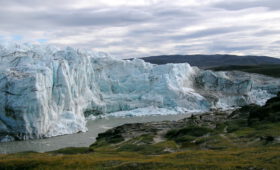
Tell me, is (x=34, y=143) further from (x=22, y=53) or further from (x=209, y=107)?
(x=209, y=107)

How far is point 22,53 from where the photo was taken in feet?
145

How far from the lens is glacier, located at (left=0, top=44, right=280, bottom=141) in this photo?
1222 inches

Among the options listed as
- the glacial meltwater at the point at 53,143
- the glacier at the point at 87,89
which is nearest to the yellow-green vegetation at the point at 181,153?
the glacial meltwater at the point at 53,143

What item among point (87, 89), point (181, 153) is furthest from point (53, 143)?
point (87, 89)

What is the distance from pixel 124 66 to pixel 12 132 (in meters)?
29.5

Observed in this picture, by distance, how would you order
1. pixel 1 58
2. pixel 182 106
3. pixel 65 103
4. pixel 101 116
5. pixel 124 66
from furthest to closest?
pixel 124 66 → pixel 182 106 → pixel 101 116 → pixel 1 58 → pixel 65 103

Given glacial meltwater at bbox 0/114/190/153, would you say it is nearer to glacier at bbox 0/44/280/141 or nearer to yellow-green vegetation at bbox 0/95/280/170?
glacier at bbox 0/44/280/141

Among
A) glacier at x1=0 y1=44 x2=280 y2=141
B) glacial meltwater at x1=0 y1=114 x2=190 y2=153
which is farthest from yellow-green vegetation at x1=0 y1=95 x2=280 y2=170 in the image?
glacier at x1=0 y1=44 x2=280 y2=141

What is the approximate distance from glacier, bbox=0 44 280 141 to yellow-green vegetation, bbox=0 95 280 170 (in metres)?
7.15

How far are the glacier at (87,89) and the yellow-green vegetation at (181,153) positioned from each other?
7.15 meters

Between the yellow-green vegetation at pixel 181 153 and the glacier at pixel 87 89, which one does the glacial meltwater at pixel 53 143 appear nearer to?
the glacier at pixel 87 89

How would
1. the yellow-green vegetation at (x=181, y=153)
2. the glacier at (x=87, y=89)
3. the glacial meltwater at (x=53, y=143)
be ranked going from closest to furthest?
the yellow-green vegetation at (x=181, y=153) → the glacial meltwater at (x=53, y=143) → the glacier at (x=87, y=89)

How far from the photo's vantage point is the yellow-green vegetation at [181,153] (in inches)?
454

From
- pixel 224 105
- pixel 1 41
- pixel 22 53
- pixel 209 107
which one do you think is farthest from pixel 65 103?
pixel 224 105
